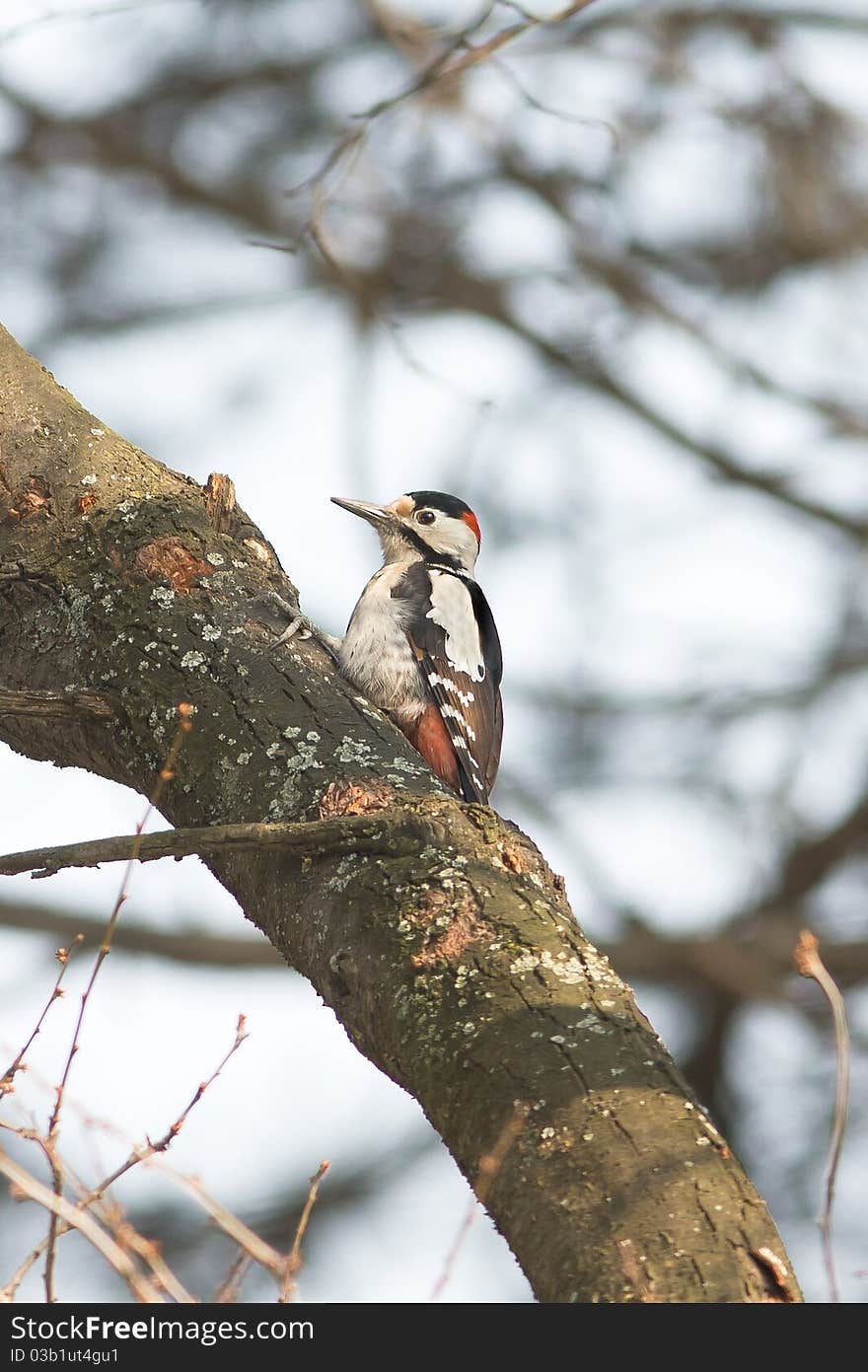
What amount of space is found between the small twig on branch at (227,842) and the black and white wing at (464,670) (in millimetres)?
1827

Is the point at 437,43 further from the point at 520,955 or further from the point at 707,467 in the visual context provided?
the point at 520,955

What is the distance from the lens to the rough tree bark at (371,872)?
1.78 m

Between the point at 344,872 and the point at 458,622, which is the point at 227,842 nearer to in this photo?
the point at 344,872

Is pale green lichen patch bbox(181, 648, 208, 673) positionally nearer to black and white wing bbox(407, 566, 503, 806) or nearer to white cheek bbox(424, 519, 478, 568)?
black and white wing bbox(407, 566, 503, 806)

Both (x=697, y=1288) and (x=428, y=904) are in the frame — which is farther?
(x=428, y=904)

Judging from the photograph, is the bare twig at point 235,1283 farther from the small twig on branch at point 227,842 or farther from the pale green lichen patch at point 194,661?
the pale green lichen patch at point 194,661

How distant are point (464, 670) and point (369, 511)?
1019mm

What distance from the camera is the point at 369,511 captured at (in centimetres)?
520

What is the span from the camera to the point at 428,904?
2.21 m

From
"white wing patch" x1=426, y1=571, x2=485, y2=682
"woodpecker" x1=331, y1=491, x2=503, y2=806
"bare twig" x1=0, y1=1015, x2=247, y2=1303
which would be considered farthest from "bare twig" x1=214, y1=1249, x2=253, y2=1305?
"white wing patch" x1=426, y1=571, x2=485, y2=682

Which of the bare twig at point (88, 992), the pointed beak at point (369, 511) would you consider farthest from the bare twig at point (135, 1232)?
the pointed beak at point (369, 511)

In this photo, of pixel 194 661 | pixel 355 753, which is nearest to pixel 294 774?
pixel 355 753
